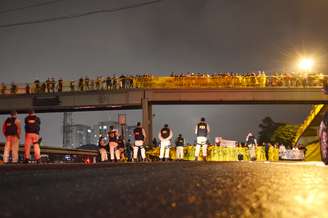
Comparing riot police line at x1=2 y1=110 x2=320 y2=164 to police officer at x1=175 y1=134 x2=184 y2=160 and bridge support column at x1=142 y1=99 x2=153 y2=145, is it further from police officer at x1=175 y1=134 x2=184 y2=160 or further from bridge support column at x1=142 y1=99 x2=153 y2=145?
bridge support column at x1=142 y1=99 x2=153 y2=145

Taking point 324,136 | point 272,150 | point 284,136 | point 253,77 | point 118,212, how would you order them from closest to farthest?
point 118,212, point 324,136, point 272,150, point 253,77, point 284,136

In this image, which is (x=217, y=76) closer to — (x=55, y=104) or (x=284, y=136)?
(x=55, y=104)

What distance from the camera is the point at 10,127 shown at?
1491cm

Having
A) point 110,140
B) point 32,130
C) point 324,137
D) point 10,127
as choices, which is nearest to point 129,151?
point 110,140

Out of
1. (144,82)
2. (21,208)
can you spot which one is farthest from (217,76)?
(21,208)

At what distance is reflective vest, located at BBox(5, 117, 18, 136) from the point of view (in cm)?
1489

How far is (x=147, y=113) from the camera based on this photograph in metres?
50.7

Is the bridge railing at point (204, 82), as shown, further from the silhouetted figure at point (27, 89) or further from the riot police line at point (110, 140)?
the riot police line at point (110, 140)

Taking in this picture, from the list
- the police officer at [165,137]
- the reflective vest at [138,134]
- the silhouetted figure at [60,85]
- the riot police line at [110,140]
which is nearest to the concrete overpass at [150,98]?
the silhouetted figure at [60,85]

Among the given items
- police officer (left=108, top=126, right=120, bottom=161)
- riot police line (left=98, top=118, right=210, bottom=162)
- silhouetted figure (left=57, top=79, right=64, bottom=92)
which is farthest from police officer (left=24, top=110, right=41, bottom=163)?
silhouetted figure (left=57, top=79, right=64, bottom=92)

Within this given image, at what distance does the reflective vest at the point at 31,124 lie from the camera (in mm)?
14914

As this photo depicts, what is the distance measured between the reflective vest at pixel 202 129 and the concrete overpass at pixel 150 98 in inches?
1244

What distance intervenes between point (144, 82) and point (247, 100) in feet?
37.8

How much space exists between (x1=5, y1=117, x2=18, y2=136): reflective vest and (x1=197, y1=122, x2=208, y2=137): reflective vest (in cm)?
695
